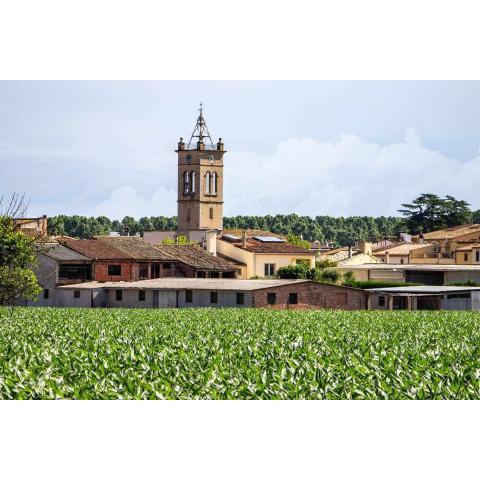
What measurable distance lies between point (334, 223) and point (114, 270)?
93409mm

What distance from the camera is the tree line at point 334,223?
326ft

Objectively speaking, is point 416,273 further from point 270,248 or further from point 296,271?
point 270,248

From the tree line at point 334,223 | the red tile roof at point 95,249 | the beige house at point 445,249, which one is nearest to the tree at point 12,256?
the red tile roof at point 95,249

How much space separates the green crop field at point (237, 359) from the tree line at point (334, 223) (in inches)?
2469

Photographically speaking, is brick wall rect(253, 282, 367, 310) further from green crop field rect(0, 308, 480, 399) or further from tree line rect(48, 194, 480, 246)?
tree line rect(48, 194, 480, 246)

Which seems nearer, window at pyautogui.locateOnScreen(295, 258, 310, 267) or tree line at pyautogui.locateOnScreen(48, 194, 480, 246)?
window at pyautogui.locateOnScreen(295, 258, 310, 267)

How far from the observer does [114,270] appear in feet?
203

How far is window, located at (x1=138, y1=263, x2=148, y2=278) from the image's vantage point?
206ft

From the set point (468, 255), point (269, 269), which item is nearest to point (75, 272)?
point (269, 269)

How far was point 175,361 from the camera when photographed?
73.5 ft

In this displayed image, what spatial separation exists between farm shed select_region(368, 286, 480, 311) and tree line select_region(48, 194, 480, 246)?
140 ft

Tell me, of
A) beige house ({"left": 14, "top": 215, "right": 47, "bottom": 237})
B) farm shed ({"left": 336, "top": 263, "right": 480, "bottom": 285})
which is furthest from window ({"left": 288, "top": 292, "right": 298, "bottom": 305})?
farm shed ({"left": 336, "top": 263, "right": 480, "bottom": 285})

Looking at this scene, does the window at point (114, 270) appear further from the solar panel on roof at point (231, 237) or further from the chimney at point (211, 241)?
the solar panel on roof at point (231, 237)
